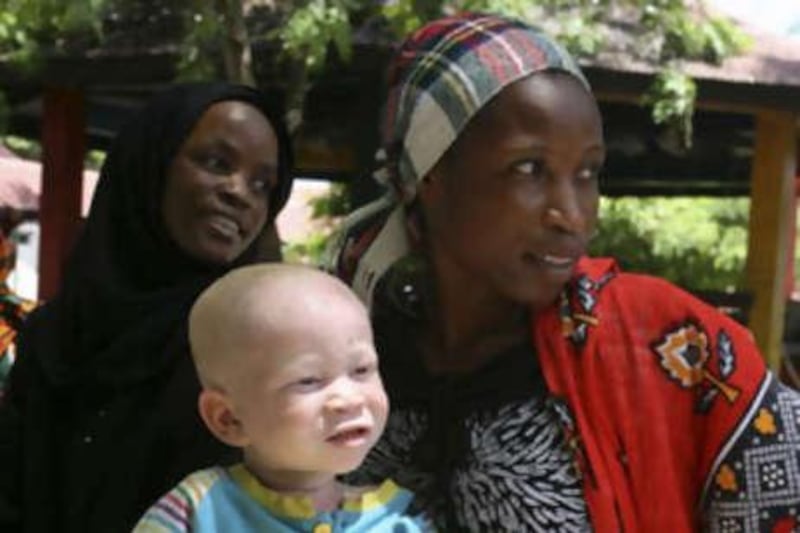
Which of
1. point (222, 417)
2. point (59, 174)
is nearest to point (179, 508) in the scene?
point (222, 417)

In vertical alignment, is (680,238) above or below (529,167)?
below

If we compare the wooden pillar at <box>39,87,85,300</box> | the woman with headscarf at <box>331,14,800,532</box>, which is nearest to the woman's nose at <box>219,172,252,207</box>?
the woman with headscarf at <box>331,14,800,532</box>

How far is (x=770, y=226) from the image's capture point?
8648mm

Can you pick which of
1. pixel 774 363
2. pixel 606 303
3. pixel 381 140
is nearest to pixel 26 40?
pixel 774 363

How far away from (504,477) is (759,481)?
35cm

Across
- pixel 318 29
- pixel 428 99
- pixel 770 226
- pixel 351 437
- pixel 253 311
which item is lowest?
pixel 770 226

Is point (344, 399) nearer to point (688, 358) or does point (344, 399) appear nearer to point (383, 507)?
point (383, 507)

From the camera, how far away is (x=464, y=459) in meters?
1.89

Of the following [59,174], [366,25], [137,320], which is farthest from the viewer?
[59,174]

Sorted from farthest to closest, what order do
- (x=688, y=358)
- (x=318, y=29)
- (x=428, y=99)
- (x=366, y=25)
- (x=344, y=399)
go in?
(x=366, y=25) → (x=318, y=29) → (x=428, y=99) → (x=688, y=358) → (x=344, y=399)

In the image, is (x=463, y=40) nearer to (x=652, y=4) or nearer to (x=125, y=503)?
(x=125, y=503)

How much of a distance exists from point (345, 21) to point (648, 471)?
4.54 m

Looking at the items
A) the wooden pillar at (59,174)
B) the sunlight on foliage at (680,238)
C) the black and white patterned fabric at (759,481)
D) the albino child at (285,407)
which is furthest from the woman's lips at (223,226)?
the wooden pillar at (59,174)

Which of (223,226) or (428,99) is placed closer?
(428,99)
